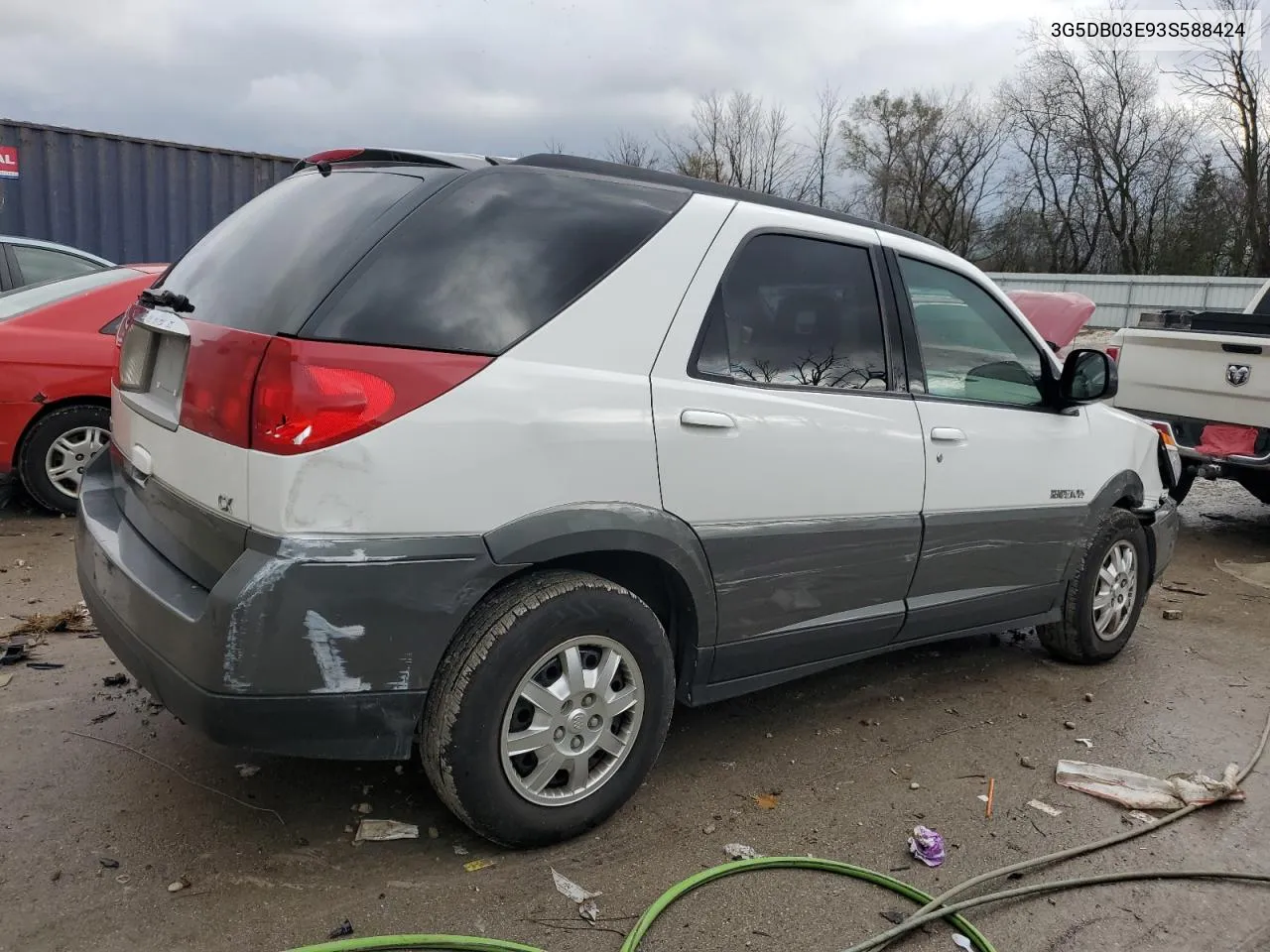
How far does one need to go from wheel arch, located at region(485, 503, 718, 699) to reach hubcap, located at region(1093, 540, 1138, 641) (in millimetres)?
2387

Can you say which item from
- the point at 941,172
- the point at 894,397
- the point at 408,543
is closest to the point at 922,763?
the point at 894,397

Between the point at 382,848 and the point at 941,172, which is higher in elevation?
the point at 941,172

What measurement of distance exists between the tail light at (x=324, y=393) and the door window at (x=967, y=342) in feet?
6.68

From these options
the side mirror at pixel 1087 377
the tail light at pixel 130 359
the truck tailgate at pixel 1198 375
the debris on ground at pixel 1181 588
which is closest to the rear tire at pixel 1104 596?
the side mirror at pixel 1087 377

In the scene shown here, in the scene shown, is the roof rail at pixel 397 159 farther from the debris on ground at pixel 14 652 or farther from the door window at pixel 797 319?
the debris on ground at pixel 14 652

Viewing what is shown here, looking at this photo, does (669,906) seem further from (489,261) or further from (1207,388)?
(1207,388)

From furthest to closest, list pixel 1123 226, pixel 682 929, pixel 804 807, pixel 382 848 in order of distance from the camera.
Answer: pixel 1123 226, pixel 804 807, pixel 382 848, pixel 682 929

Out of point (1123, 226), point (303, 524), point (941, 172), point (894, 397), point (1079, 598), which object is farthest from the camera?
point (941, 172)

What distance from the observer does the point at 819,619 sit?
3.24 meters

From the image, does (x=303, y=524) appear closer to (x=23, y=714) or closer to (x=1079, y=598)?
(x=23, y=714)

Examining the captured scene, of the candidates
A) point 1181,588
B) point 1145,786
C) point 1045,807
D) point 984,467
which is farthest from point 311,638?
point 1181,588

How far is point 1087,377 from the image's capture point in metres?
3.96

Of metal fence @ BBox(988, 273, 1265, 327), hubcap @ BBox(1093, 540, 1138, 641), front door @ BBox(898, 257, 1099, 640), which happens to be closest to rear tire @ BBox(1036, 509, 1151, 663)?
hubcap @ BBox(1093, 540, 1138, 641)

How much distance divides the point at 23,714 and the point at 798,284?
121 inches
